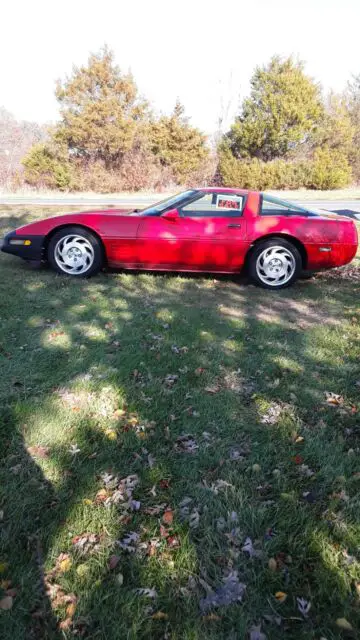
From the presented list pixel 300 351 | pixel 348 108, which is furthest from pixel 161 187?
pixel 300 351

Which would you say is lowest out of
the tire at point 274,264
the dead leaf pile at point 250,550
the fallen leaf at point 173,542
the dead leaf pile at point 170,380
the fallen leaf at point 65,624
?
the fallen leaf at point 65,624

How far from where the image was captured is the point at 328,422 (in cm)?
278

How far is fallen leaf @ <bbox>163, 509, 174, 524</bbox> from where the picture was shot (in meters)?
2.00

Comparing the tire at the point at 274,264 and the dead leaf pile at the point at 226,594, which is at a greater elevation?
the tire at the point at 274,264

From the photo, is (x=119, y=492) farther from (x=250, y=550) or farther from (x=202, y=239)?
(x=202, y=239)

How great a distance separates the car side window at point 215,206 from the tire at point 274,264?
590 millimetres

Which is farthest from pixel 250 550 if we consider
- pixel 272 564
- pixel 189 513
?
pixel 189 513

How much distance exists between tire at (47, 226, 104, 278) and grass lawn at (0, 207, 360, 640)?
1.49 metres

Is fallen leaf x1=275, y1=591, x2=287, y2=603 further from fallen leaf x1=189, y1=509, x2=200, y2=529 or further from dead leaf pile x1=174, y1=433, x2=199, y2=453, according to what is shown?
dead leaf pile x1=174, y1=433, x2=199, y2=453

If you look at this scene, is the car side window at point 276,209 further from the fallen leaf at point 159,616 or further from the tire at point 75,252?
the fallen leaf at point 159,616

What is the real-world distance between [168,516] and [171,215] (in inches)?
163

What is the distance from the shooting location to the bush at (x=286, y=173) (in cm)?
2236

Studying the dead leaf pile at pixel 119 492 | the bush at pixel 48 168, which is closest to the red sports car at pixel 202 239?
the dead leaf pile at pixel 119 492

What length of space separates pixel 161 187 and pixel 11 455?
21626mm
